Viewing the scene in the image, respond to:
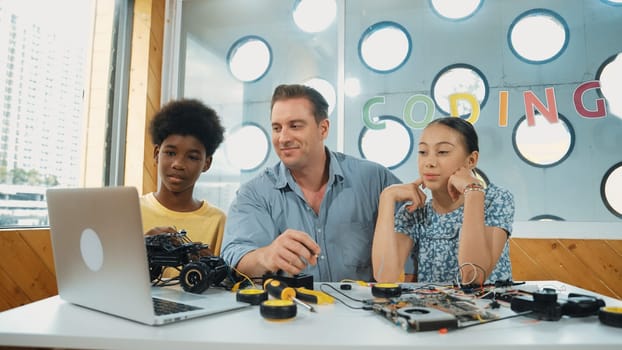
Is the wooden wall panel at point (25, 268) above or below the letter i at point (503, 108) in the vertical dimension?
below

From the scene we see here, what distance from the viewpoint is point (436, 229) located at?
1.52 meters

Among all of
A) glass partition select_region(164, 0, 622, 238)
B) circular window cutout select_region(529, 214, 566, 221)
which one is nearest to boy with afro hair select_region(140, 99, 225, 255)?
glass partition select_region(164, 0, 622, 238)

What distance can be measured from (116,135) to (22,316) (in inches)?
87.9

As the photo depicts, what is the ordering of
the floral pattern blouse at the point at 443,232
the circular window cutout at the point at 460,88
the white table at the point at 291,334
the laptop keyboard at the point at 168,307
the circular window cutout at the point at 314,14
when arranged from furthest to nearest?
the circular window cutout at the point at 314,14, the circular window cutout at the point at 460,88, the floral pattern blouse at the point at 443,232, the laptop keyboard at the point at 168,307, the white table at the point at 291,334

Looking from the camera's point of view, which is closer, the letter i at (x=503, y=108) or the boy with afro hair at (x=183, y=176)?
the boy with afro hair at (x=183, y=176)

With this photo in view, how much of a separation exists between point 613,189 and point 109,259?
256 cm

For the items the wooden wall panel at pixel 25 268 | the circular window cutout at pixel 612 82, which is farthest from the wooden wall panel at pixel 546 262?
the circular window cutout at pixel 612 82

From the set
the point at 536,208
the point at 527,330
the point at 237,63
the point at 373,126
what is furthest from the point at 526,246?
the point at 237,63

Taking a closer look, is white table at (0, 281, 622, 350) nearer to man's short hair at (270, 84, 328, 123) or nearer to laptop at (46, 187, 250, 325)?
laptop at (46, 187, 250, 325)

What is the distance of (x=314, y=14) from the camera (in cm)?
294

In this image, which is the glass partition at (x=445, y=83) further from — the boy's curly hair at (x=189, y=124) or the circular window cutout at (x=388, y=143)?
the boy's curly hair at (x=189, y=124)

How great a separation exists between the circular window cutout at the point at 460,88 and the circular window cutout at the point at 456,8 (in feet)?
1.01

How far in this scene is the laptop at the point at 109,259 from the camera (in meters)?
0.70

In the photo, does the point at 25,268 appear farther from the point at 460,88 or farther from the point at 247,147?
the point at 460,88
